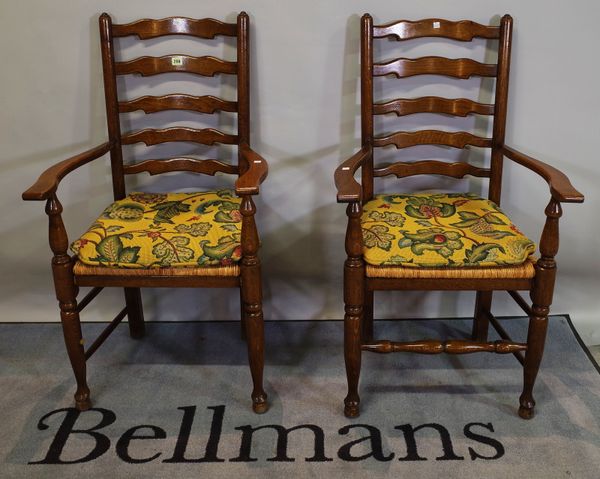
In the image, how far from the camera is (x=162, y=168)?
2146 millimetres

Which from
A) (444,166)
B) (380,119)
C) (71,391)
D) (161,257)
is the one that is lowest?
(71,391)

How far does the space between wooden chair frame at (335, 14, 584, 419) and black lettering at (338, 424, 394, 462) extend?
6 centimetres

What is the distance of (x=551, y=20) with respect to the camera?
2061 millimetres

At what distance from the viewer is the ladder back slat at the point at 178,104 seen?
2.10 meters

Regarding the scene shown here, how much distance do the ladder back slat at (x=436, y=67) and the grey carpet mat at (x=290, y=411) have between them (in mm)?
894

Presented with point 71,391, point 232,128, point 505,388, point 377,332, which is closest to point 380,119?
point 232,128

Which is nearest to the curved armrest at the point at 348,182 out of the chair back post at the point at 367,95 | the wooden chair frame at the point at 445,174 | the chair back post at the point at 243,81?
the wooden chair frame at the point at 445,174

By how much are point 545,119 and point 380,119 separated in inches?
21.0

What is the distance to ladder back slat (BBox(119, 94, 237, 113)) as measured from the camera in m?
2.10

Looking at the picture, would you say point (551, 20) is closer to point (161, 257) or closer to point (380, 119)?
point (380, 119)

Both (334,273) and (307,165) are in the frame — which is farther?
(334,273)

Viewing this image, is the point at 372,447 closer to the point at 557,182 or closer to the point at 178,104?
the point at 557,182

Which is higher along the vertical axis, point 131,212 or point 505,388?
point 131,212

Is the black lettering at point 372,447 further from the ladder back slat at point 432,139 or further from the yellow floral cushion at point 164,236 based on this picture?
the ladder back slat at point 432,139
